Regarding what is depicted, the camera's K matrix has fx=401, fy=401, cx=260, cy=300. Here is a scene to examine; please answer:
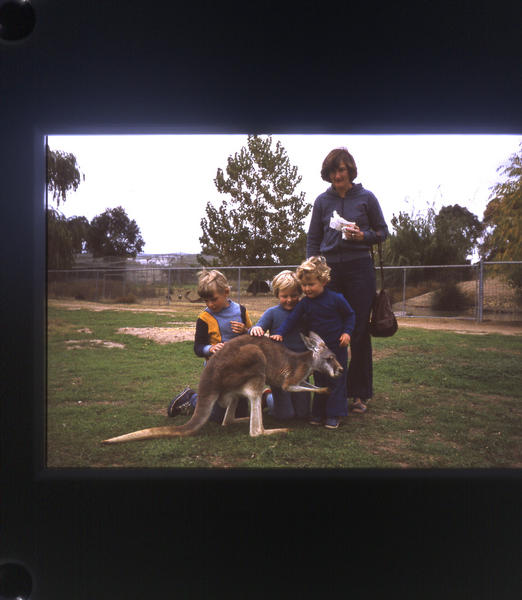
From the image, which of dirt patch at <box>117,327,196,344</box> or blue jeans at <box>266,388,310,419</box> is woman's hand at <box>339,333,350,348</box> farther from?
dirt patch at <box>117,327,196,344</box>

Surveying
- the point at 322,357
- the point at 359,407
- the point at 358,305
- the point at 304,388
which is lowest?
the point at 359,407

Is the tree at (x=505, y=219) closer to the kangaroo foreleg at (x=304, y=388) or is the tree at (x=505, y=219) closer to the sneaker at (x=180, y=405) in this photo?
the kangaroo foreleg at (x=304, y=388)

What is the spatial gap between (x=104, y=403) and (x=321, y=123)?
2139 millimetres

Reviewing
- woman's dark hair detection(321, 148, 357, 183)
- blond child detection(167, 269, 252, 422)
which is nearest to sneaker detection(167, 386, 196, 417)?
blond child detection(167, 269, 252, 422)

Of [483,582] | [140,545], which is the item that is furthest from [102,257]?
[483,582]

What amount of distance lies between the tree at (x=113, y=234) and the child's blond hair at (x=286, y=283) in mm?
883

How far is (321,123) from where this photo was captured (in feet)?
7.88

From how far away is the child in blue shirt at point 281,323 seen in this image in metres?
2.47

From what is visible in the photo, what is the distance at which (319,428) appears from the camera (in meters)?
2.44

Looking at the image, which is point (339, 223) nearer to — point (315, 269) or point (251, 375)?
point (315, 269)

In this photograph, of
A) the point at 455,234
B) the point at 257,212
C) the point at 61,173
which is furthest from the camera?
the point at 257,212

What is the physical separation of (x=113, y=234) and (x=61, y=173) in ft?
1.48

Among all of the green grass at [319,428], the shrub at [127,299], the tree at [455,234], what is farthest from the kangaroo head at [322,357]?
the shrub at [127,299]

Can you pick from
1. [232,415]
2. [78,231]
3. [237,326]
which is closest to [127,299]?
[78,231]
